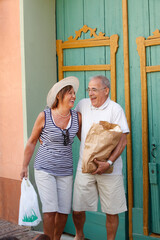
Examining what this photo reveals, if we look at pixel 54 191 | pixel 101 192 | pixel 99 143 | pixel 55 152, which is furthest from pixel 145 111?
pixel 54 191

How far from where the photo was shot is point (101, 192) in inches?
129

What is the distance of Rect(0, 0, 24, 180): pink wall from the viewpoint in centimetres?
424

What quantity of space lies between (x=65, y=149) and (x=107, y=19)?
5.22 ft

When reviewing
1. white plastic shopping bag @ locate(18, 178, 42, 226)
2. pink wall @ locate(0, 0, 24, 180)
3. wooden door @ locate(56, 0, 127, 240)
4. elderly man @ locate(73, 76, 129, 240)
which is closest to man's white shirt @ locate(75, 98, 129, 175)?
elderly man @ locate(73, 76, 129, 240)

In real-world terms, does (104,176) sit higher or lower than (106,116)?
lower

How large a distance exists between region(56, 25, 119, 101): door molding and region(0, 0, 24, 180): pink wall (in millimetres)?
498

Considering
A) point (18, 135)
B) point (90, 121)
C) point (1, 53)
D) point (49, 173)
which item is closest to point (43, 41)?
point (1, 53)

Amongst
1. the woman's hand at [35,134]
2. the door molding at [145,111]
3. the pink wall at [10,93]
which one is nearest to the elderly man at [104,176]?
the woman's hand at [35,134]

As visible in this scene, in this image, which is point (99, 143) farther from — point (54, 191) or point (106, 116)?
point (54, 191)

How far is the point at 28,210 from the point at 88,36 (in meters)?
2.08

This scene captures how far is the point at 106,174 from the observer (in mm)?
3211

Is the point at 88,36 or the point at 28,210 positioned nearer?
the point at 28,210

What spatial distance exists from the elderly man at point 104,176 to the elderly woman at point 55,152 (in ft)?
0.34

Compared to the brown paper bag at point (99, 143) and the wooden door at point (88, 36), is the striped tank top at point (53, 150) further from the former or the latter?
the wooden door at point (88, 36)
